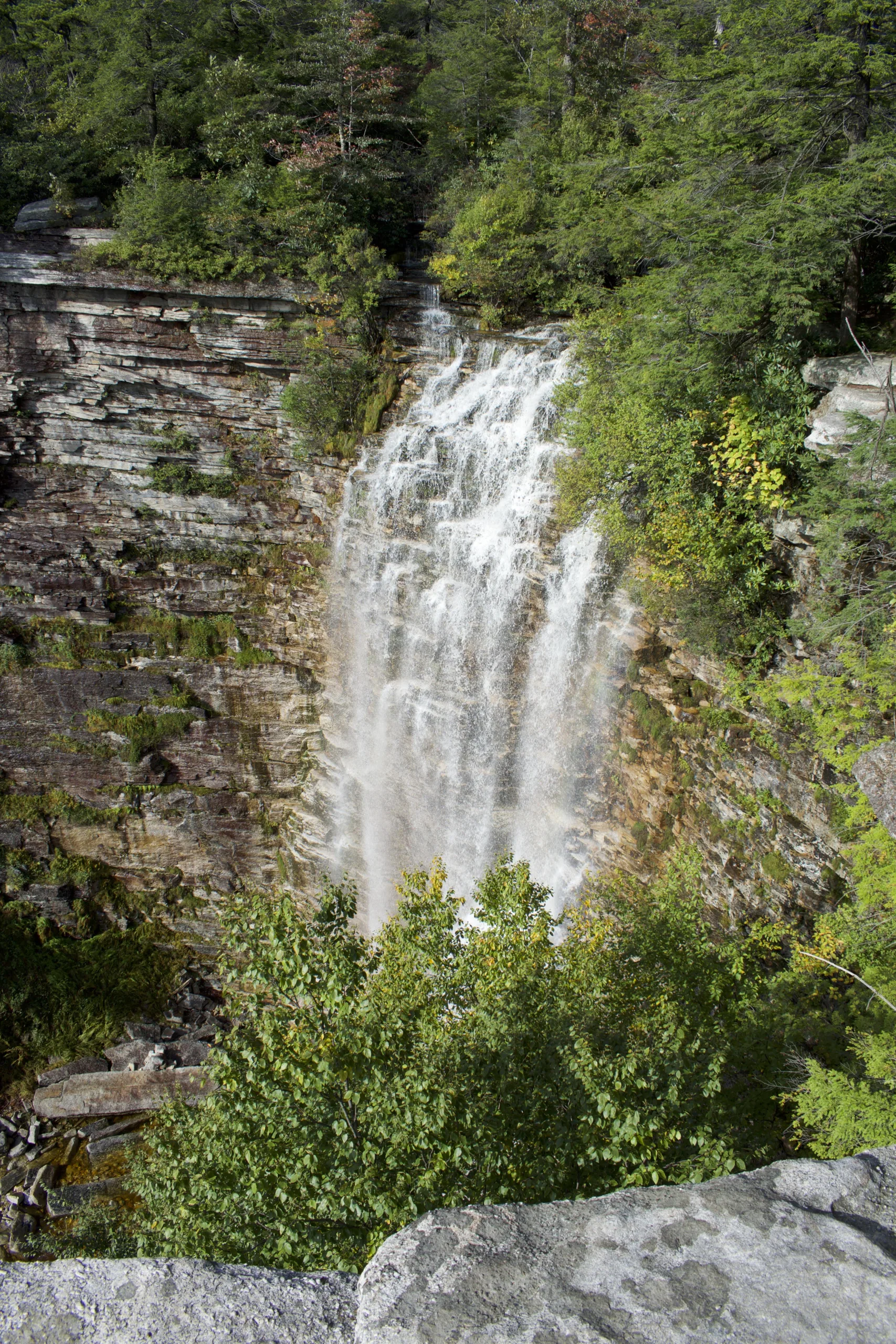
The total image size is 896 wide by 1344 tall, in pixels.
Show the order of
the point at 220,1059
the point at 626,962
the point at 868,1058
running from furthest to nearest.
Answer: the point at 626,962, the point at 868,1058, the point at 220,1059

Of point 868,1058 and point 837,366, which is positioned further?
point 837,366

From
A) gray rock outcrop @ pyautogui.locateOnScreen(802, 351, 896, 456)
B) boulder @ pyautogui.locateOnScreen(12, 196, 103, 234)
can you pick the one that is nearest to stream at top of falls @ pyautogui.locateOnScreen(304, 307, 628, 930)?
gray rock outcrop @ pyautogui.locateOnScreen(802, 351, 896, 456)

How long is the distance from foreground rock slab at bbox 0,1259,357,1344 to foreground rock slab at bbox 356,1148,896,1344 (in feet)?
0.68

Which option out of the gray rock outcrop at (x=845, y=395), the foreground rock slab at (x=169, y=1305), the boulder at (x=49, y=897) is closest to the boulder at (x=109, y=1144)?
the boulder at (x=49, y=897)

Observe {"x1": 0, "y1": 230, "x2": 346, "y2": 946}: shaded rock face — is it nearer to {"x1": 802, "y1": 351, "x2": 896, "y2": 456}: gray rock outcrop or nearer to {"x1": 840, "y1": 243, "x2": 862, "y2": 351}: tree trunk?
{"x1": 802, "y1": 351, "x2": 896, "y2": 456}: gray rock outcrop

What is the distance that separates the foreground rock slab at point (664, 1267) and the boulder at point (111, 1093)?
1638cm

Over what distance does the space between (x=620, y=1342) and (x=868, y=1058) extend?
7.12 m

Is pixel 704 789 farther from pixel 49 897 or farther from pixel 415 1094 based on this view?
pixel 49 897

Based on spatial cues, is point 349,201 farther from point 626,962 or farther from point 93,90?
point 626,962

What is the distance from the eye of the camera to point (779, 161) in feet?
36.2

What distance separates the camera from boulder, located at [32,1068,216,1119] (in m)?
16.5

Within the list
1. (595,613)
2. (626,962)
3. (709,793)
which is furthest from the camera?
(595,613)

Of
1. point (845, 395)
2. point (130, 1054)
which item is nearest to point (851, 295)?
point (845, 395)

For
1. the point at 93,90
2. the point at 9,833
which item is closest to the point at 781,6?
the point at 93,90
